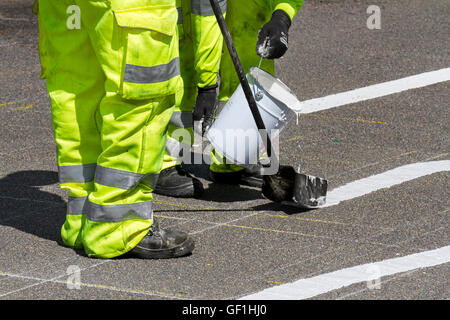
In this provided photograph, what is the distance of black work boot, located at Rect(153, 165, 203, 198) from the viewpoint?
5840 mm

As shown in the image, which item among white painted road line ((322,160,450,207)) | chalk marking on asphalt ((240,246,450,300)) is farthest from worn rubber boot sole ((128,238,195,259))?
white painted road line ((322,160,450,207))

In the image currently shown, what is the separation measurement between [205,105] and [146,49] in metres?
1.50

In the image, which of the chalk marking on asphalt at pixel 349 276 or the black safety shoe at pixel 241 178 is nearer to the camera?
the chalk marking on asphalt at pixel 349 276

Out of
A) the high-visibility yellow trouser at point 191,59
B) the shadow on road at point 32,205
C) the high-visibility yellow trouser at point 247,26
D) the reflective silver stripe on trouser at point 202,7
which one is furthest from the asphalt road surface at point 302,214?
the reflective silver stripe on trouser at point 202,7

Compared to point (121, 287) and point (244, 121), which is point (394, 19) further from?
point (121, 287)

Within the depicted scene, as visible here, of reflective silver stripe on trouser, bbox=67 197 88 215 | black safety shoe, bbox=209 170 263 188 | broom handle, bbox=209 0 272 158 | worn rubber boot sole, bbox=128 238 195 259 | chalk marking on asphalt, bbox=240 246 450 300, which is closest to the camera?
chalk marking on asphalt, bbox=240 246 450 300

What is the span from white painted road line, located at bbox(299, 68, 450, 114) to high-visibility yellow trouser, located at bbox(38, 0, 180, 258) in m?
3.00

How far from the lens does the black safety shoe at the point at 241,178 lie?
20.1 feet

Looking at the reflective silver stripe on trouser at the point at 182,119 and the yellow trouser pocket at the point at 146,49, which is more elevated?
the yellow trouser pocket at the point at 146,49

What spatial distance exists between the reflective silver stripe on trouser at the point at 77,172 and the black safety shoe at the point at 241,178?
140cm

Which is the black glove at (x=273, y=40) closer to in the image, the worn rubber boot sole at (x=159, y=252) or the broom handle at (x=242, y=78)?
the broom handle at (x=242, y=78)

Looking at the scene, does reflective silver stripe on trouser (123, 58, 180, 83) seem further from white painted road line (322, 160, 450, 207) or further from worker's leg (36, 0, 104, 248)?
white painted road line (322, 160, 450, 207)

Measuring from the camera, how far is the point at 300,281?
4.53 metres

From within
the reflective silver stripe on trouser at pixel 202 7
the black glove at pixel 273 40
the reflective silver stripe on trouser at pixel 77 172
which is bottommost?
the reflective silver stripe on trouser at pixel 77 172
